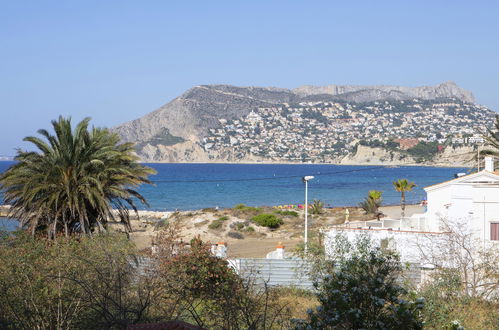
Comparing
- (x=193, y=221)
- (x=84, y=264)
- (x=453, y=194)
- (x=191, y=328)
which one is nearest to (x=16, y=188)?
(x=84, y=264)

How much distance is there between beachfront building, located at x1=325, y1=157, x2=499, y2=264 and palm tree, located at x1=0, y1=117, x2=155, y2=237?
24.1 ft

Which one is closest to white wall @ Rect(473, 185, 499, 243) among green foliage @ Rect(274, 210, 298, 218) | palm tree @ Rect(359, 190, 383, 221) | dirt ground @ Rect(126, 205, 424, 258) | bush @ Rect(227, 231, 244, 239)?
dirt ground @ Rect(126, 205, 424, 258)

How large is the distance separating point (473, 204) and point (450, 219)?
57.4 inches

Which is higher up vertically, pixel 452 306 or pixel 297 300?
pixel 452 306

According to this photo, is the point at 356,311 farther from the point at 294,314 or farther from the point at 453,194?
the point at 453,194

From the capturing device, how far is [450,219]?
936 inches

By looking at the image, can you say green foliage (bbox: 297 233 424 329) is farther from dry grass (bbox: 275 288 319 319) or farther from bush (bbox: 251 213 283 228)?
bush (bbox: 251 213 283 228)

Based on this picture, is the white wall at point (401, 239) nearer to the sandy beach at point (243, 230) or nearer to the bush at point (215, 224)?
the sandy beach at point (243, 230)

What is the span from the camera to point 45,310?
1039 cm

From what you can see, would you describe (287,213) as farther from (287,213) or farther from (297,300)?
(297,300)

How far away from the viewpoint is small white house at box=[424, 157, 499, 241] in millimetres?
22031

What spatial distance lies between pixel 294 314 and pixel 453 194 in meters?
11.2

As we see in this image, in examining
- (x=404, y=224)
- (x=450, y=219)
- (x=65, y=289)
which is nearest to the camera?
(x=65, y=289)

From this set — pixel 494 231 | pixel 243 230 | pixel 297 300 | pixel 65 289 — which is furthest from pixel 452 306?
pixel 243 230
